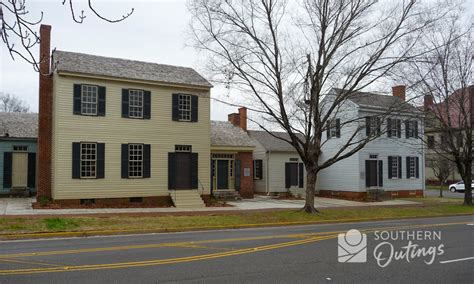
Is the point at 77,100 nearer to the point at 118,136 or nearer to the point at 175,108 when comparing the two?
the point at 118,136

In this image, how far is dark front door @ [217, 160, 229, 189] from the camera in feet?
97.2

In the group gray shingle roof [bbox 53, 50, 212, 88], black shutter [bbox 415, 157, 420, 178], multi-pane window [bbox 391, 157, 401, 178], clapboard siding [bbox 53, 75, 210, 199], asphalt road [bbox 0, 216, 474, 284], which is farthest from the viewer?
black shutter [bbox 415, 157, 420, 178]

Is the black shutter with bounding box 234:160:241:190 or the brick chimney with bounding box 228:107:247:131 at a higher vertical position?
the brick chimney with bounding box 228:107:247:131

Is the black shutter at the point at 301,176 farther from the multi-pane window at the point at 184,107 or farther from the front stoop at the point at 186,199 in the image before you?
the multi-pane window at the point at 184,107

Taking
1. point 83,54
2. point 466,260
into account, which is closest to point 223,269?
point 466,260

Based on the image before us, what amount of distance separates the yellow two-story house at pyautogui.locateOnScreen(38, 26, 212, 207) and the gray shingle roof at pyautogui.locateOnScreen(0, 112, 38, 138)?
186 inches

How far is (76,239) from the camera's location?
46.0ft

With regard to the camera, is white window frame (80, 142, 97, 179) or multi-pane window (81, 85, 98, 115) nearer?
white window frame (80, 142, 97, 179)

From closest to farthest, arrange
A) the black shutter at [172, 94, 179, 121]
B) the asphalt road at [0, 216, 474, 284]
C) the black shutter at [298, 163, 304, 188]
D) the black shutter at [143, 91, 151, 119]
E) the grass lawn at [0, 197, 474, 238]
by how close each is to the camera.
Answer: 1. the asphalt road at [0, 216, 474, 284]
2. the grass lawn at [0, 197, 474, 238]
3. the black shutter at [143, 91, 151, 119]
4. the black shutter at [172, 94, 179, 121]
5. the black shutter at [298, 163, 304, 188]

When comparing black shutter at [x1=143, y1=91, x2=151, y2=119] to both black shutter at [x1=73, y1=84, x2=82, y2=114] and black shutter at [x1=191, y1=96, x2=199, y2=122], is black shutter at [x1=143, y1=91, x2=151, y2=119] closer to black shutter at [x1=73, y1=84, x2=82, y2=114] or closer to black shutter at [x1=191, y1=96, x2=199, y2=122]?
black shutter at [x1=191, y1=96, x2=199, y2=122]

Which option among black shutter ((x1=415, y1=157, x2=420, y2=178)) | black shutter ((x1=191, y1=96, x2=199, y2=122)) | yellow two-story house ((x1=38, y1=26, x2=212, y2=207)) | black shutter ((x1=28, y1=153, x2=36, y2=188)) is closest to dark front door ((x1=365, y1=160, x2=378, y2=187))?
black shutter ((x1=415, y1=157, x2=420, y2=178))

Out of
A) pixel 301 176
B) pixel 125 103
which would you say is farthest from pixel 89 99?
pixel 301 176

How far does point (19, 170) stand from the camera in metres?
27.0

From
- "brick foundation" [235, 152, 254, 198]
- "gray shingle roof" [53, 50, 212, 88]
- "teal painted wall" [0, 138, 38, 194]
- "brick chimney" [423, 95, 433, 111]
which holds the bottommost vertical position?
"brick foundation" [235, 152, 254, 198]
